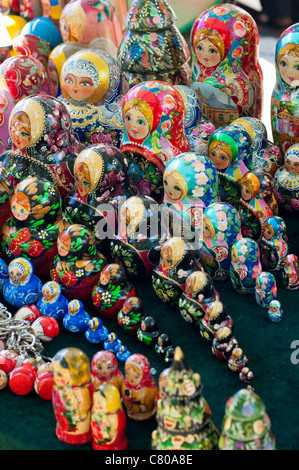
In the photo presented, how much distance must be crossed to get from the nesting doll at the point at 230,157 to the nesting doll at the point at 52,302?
0.92 m

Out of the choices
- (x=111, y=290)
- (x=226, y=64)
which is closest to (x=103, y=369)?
(x=111, y=290)

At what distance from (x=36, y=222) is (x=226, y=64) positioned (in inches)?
54.6

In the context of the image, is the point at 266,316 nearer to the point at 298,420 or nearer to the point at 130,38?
the point at 298,420

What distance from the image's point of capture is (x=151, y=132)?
317 centimetres

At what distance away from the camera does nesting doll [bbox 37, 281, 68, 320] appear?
280 cm

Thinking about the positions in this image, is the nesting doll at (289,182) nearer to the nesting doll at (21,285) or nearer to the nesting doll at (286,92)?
the nesting doll at (286,92)

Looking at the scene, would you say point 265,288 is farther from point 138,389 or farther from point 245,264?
point 138,389

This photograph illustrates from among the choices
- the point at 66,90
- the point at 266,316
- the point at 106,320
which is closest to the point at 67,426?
the point at 106,320

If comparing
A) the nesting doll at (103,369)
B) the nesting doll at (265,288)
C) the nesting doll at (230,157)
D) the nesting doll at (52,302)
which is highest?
the nesting doll at (230,157)

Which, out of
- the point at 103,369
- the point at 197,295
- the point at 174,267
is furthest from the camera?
the point at 174,267

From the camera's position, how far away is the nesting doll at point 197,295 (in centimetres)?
264

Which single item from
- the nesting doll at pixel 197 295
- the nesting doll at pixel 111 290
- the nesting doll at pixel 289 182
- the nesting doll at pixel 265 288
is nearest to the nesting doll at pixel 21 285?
the nesting doll at pixel 111 290

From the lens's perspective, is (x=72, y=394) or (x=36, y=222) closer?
(x=72, y=394)

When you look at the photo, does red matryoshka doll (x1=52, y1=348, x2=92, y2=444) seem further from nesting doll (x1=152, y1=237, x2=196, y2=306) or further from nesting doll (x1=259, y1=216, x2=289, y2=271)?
nesting doll (x1=259, y1=216, x2=289, y2=271)
